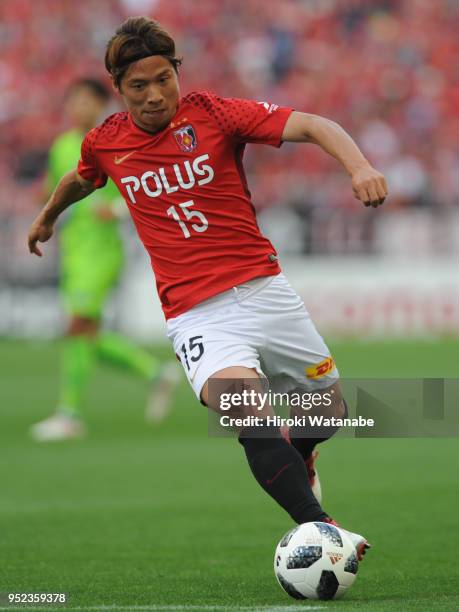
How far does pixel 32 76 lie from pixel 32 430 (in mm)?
14855

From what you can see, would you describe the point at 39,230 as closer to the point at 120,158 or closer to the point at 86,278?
the point at 120,158

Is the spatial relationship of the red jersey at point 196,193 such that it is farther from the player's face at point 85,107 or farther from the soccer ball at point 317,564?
the player's face at point 85,107

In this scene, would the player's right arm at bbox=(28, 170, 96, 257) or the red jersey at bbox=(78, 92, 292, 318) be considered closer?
the red jersey at bbox=(78, 92, 292, 318)

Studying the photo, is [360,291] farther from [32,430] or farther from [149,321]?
[32,430]

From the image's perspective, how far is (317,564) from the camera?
4.40m

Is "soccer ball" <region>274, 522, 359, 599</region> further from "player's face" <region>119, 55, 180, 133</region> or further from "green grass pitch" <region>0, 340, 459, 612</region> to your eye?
"player's face" <region>119, 55, 180, 133</region>

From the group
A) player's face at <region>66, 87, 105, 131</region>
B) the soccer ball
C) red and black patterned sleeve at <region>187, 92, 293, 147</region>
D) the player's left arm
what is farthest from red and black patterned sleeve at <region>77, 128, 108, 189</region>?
player's face at <region>66, 87, 105, 131</region>

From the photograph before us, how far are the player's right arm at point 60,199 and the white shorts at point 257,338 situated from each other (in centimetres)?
78

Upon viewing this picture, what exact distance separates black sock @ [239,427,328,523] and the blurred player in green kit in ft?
19.1

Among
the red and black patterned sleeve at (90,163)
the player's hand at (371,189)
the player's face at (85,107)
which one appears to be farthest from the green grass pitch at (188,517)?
the player's face at (85,107)

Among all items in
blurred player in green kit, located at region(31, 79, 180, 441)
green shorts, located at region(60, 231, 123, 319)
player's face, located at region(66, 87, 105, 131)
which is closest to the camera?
player's face, located at region(66, 87, 105, 131)

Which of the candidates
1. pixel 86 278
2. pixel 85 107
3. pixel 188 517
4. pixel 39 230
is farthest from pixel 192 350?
pixel 86 278

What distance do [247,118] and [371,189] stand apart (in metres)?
0.80

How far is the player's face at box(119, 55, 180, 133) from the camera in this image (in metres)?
4.80
